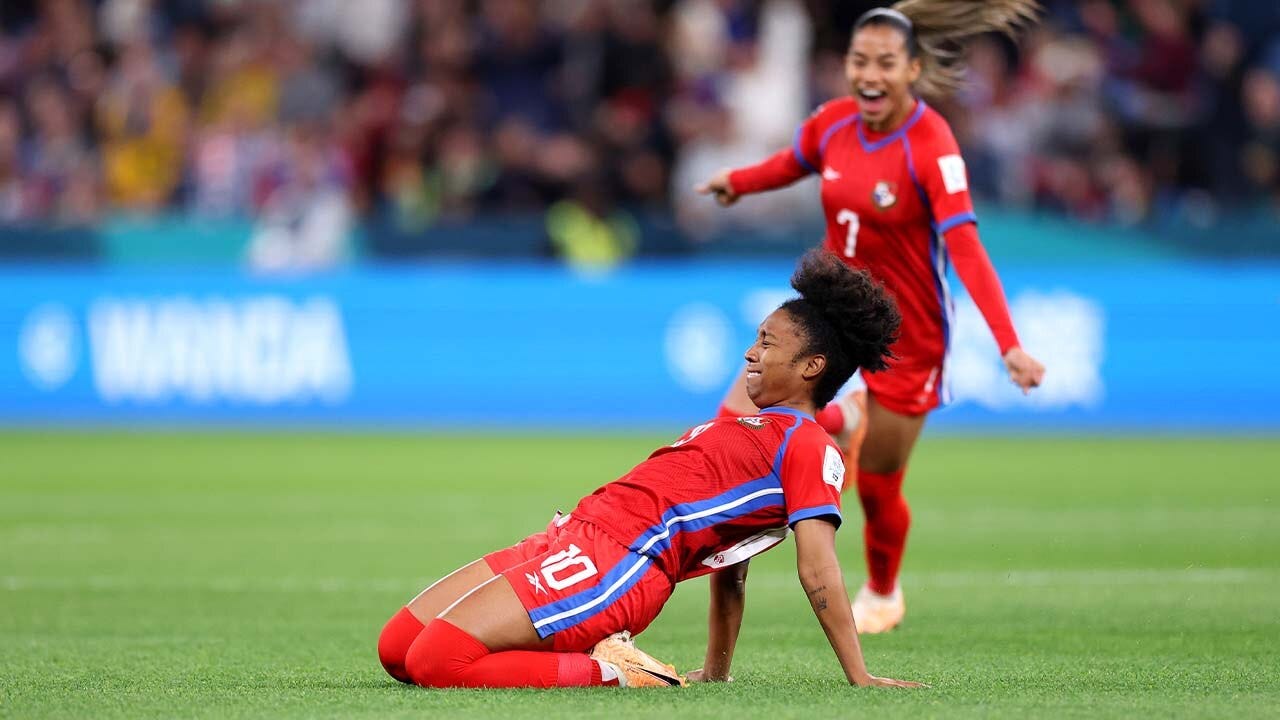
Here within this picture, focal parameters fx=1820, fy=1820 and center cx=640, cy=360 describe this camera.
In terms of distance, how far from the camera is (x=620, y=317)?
16156mm

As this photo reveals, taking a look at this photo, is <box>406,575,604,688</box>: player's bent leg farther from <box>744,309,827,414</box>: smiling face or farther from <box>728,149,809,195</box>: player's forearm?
<box>728,149,809,195</box>: player's forearm

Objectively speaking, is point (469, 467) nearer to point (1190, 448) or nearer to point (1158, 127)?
point (1190, 448)

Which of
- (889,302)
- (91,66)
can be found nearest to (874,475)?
(889,302)

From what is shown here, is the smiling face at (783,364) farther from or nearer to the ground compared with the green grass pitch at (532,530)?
farther from the ground

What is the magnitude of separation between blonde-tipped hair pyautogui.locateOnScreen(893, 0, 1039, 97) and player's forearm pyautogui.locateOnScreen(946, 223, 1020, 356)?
81cm

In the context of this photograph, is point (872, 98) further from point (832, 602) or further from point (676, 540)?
point (832, 602)

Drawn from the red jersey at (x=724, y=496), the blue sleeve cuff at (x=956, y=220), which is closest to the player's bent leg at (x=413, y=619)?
the red jersey at (x=724, y=496)

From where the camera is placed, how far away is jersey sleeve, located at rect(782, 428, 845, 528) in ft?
16.5

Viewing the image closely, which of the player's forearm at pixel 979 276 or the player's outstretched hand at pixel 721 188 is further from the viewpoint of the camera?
the player's outstretched hand at pixel 721 188

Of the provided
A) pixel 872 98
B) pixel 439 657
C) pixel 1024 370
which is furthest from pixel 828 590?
pixel 872 98

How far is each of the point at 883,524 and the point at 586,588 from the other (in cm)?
247

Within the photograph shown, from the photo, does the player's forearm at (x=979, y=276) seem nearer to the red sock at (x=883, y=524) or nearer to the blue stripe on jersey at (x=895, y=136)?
the blue stripe on jersey at (x=895, y=136)

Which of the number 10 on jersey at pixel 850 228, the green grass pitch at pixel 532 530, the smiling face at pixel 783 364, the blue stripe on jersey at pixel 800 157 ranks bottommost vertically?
the green grass pitch at pixel 532 530

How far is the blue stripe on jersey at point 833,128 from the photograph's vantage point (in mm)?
7270
